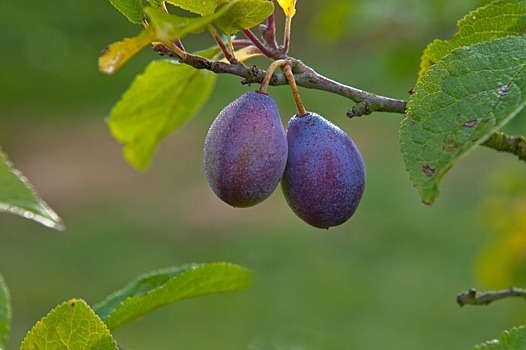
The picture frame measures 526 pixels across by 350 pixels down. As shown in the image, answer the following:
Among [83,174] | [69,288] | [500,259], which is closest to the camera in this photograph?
[500,259]

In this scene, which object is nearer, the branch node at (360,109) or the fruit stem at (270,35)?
the branch node at (360,109)

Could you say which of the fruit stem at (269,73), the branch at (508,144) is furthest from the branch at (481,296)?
the fruit stem at (269,73)

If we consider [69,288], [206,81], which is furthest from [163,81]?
[69,288]

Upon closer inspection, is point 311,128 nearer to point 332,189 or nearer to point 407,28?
point 332,189

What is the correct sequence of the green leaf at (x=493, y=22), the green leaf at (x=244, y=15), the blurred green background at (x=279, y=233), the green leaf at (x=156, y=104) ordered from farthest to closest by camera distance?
the blurred green background at (x=279, y=233) → the green leaf at (x=156, y=104) → the green leaf at (x=493, y=22) → the green leaf at (x=244, y=15)

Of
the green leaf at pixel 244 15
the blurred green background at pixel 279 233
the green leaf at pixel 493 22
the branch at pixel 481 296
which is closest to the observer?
the green leaf at pixel 244 15

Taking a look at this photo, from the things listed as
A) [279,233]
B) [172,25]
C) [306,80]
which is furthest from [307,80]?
[279,233]

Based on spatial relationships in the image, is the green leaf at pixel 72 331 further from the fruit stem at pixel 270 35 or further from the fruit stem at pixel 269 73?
the fruit stem at pixel 270 35
